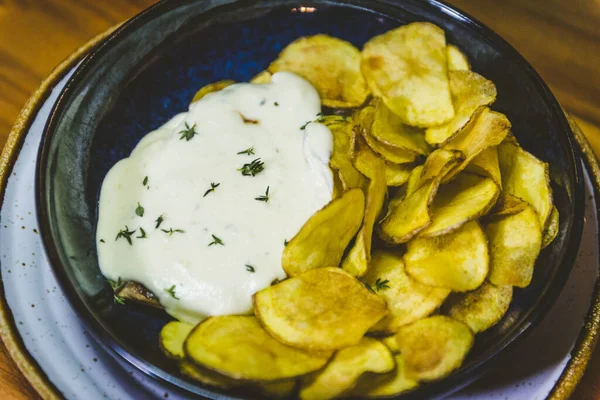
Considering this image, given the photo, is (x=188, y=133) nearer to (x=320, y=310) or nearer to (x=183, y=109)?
(x=183, y=109)

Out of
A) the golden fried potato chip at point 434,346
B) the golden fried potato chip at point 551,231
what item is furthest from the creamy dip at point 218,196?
the golden fried potato chip at point 551,231

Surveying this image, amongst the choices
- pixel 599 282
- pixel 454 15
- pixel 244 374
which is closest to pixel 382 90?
pixel 454 15

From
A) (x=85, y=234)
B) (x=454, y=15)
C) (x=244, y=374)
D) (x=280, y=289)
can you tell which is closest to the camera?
(x=244, y=374)

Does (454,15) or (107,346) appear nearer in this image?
(107,346)

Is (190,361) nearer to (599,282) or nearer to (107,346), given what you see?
(107,346)

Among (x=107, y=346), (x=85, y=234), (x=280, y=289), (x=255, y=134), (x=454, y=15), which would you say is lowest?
(x=107, y=346)

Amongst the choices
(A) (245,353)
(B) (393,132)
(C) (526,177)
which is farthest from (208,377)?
(C) (526,177)
